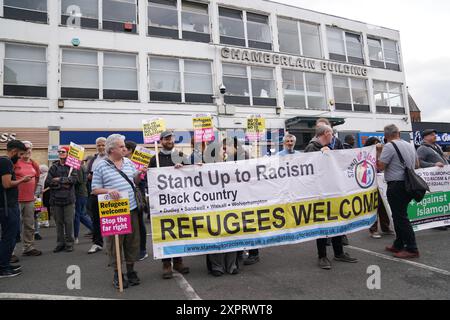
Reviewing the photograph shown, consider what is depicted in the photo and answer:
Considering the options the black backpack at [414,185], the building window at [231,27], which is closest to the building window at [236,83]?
the building window at [231,27]

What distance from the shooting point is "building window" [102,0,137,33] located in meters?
16.3

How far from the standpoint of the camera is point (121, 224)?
4000 millimetres

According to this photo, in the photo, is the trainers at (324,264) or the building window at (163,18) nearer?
the trainers at (324,264)

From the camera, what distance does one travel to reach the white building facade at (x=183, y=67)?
14.8 m

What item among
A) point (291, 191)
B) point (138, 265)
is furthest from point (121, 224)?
point (291, 191)

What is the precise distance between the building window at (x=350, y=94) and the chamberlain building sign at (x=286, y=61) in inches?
22.7

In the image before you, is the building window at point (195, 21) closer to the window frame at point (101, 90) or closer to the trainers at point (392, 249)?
the window frame at point (101, 90)

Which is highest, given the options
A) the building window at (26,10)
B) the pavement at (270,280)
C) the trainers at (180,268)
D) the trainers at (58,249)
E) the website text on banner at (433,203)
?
the building window at (26,10)

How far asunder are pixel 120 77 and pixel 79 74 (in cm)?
198

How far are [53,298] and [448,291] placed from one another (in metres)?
4.74

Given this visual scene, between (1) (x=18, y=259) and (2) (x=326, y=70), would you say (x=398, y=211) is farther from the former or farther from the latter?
(2) (x=326, y=70)

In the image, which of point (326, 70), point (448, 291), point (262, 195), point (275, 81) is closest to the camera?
point (448, 291)

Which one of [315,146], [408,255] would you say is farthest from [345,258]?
[315,146]

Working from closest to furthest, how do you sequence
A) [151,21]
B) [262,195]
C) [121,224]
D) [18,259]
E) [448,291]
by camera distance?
[448,291] < [121,224] < [262,195] < [18,259] < [151,21]
